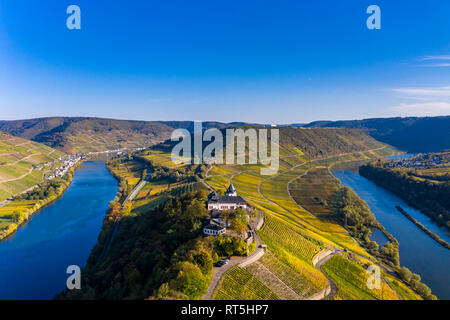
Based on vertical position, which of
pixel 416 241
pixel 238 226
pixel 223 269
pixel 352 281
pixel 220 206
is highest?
pixel 220 206

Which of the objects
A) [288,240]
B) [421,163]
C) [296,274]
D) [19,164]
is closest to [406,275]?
[288,240]

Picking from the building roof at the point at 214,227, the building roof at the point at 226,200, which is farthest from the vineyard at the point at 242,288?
the building roof at the point at 226,200

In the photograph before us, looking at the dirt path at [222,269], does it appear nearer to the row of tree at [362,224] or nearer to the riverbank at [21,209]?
the row of tree at [362,224]

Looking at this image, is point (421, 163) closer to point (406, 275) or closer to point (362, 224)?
point (362, 224)

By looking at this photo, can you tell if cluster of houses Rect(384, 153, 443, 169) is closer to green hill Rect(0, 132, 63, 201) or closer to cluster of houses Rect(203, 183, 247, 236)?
cluster of houses Rect(203, 183, 247, 236)

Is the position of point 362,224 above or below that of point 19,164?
below
